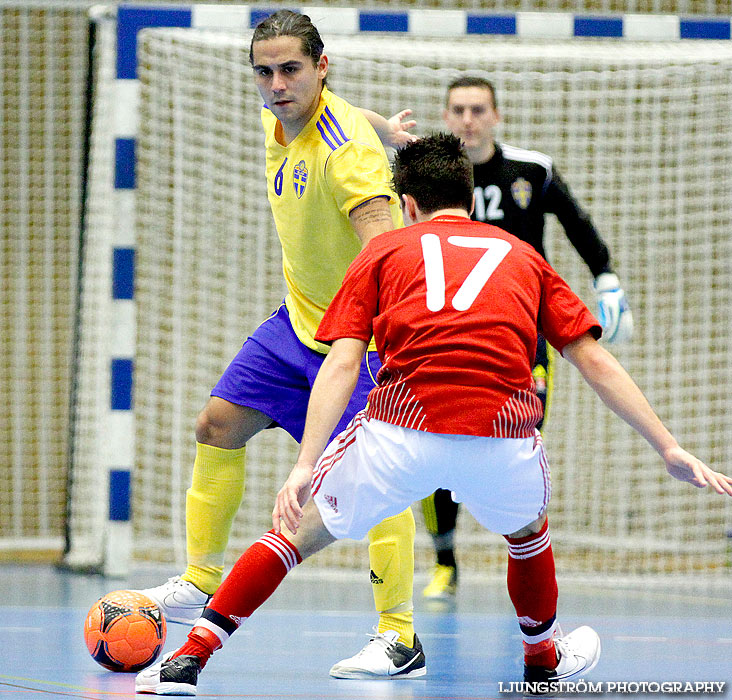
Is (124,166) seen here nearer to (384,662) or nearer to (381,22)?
(381,22)

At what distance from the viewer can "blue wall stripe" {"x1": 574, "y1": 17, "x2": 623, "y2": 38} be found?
5711 mm

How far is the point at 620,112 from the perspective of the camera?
7957mm

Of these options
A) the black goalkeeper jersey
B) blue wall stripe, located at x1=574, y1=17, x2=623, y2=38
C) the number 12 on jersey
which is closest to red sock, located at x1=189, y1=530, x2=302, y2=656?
the number 12 on jersey

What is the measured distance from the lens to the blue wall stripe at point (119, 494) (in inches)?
224

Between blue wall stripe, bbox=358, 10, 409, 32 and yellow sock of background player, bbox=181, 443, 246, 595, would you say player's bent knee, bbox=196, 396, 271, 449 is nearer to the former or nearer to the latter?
yellow sock of background player, bbox=181, 443, 246, 595

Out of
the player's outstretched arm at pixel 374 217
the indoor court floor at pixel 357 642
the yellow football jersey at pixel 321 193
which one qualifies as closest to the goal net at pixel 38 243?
the indoor court floor at pixel 357 642

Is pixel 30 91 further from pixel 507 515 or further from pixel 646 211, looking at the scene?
pixel 507 515

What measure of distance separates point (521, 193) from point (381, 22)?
1450 millimetres

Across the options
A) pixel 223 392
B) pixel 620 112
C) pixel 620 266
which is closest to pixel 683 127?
pixel 620 112

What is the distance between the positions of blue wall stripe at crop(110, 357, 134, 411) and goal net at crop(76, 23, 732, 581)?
1319mm

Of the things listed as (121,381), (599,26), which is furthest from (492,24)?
(121,381)

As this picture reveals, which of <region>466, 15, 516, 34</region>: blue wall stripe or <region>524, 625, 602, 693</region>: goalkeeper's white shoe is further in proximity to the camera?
<region>466, 15, 516, 34</region>: blue wall stripe

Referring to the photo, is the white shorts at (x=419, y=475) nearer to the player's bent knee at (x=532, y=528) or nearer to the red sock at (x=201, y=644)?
the player's bent knee at (x=532, y=528)

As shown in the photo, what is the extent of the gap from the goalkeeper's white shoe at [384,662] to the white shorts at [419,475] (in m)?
0.64
